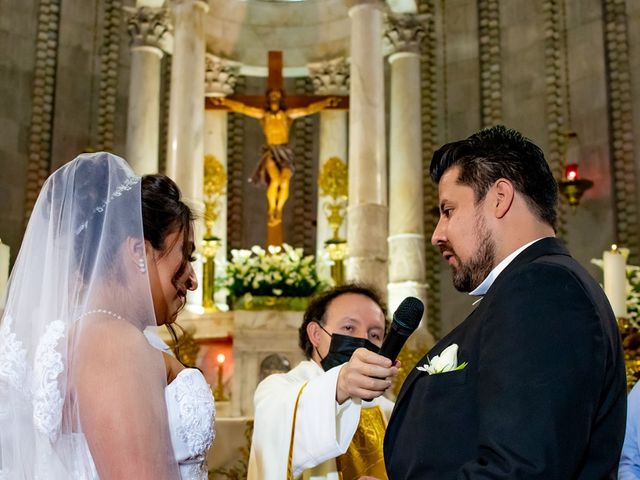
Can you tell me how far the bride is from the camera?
90.7 inches

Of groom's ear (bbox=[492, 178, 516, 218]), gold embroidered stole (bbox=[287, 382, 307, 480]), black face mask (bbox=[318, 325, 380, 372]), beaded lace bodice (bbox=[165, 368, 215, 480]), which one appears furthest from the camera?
black face mask (bbox=[318, 325, 380, 372])

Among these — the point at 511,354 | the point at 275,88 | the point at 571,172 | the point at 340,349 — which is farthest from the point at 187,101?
the point at 511,354

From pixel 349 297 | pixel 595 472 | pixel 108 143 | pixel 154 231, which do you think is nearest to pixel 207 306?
pixel 108 143

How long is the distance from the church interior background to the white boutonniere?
6.48 metres

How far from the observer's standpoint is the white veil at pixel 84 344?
90.4 inches

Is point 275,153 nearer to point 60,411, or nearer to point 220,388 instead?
point 220,388

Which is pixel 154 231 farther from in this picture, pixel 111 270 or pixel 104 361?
pixel 104 361

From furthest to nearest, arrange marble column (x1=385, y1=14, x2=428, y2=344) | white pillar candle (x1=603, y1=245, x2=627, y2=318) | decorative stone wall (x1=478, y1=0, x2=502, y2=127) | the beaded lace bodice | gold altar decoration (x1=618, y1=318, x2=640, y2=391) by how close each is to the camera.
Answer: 1. decorative stone wall (x1=478, y1=0, x2=502, y2=127)
2. marble column (x1=385, y1=14, x2=428, y2=344)
3. white pillar candle (x1=603, y1=245, x2=627, y2=318)
4. gold altar decoration (x1=618, y1=318, x2=640, y2=391)
5. the beaded lace bodice

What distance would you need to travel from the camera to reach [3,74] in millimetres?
11328

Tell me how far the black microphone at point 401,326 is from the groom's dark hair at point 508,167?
35 centimetres

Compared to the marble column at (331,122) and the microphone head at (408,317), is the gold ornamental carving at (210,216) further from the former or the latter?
the microphone head at (408,317)

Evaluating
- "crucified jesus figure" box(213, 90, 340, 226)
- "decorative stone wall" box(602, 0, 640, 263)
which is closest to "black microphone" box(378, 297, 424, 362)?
"crucified jesus figure" box(213, 90, 340, 226)

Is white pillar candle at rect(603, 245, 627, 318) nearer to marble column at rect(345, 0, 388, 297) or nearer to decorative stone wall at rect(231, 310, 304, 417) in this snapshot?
marble column at rect(345, 0, 388, 297)

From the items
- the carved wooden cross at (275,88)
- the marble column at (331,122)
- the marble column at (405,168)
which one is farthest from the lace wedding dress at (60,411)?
the marble column at (331,122)
